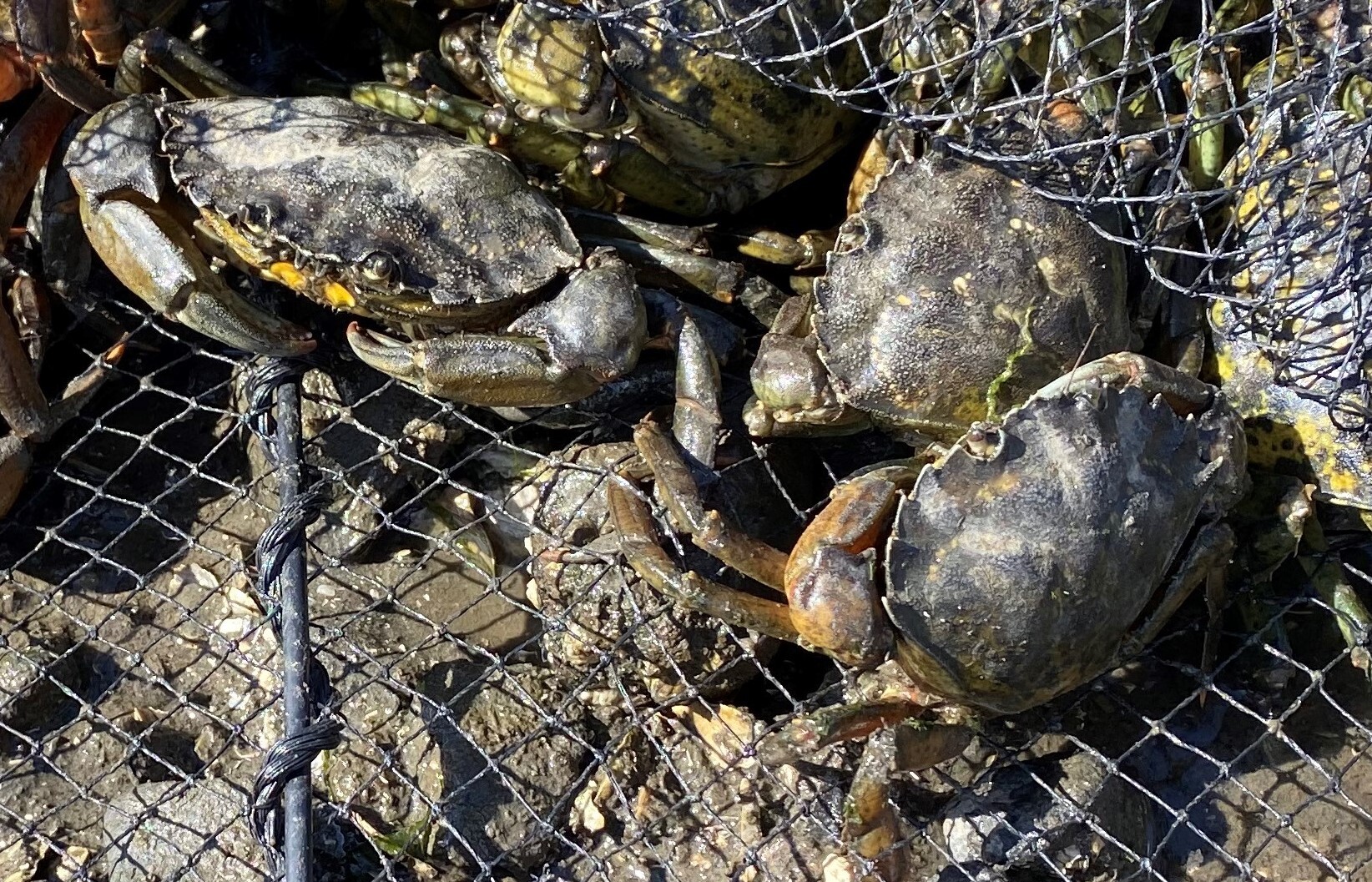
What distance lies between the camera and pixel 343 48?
379cm

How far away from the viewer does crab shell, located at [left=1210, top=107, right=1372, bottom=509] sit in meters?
2.59

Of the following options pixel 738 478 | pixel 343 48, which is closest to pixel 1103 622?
pixel 738 478

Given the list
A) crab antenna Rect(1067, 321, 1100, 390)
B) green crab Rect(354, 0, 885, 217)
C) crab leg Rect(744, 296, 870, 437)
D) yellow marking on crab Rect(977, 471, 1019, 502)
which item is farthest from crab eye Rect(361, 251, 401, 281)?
crab antenna Rect(1067, 321, 1100, 390)

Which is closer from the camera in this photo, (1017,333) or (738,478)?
(1017,333)

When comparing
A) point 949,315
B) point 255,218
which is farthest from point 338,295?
point 949,315

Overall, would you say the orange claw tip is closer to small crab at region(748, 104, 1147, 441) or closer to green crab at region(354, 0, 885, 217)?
green crab at region(354, 0, 885, 217)

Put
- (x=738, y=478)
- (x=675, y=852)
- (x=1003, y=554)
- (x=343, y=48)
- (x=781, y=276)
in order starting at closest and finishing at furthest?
1. (x=1003, y=554)
2. (x=675, y=852)
3. (x=738, y=478)
4. (x=781, y=276)
5. (x=343, y=48)

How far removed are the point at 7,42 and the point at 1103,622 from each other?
3001 mm

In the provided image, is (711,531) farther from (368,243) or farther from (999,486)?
(368,243)

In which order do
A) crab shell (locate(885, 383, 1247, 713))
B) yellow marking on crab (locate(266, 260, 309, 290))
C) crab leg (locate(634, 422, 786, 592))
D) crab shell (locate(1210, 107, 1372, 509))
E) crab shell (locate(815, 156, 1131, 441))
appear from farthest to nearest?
yellow marking on crab (locate(266, 260, 309, 290)) → crab shell (locate(815, 156, 1131, 441)) → crab leg (locate(634, 422, 786, 592)) → crab shell (locate(1210, 107, 1372, 509)) → crab shell (locate(885, 383, 1247, 713))

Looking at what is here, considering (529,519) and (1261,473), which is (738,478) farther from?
(1261,473)

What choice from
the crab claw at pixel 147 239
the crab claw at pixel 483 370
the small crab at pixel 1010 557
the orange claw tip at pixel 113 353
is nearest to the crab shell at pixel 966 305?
the small crab at pixel 1010 557

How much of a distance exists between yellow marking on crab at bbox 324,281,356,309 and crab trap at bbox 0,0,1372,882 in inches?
0.6

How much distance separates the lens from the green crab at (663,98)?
3.09 m
